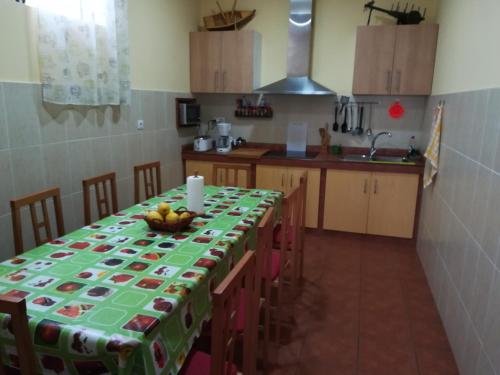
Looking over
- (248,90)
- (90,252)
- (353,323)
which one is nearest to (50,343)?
(90,252)

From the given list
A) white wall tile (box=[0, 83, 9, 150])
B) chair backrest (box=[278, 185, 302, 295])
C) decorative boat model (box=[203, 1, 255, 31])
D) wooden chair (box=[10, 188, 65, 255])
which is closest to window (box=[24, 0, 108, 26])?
white wall tile (box=[0, 83, 9, 150])

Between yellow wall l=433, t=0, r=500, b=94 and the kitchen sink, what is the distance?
716 mm

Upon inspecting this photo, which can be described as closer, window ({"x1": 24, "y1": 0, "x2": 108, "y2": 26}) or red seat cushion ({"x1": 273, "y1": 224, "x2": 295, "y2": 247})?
window ({"x1": 24, "y1": 0, "x2": 108, "y2": 26})

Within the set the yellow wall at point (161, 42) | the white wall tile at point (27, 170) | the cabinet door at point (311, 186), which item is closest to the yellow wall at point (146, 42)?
the yellow wall at point (161, 42)

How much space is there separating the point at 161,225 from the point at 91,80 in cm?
143

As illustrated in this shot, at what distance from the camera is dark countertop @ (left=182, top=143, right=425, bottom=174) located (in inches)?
142

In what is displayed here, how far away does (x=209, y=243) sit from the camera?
1760 mm

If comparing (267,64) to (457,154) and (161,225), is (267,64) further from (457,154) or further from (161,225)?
(161,225)

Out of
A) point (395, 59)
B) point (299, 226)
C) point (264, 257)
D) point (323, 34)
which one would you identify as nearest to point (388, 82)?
point (395, 59)

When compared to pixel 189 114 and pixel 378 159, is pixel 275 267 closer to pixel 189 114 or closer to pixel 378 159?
pixel 378 159

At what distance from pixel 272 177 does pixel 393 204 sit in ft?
4.04

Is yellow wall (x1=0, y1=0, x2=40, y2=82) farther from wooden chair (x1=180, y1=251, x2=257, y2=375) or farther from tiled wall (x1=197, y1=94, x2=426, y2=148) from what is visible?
tiled wall (x1=197, y1=94, x2=426, y2=148)

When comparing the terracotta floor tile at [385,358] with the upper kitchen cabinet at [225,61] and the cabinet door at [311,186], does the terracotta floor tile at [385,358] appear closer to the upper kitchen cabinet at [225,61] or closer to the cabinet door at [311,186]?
the cabinet door at [311,186]

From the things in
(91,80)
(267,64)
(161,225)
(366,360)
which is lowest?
(366,360)
